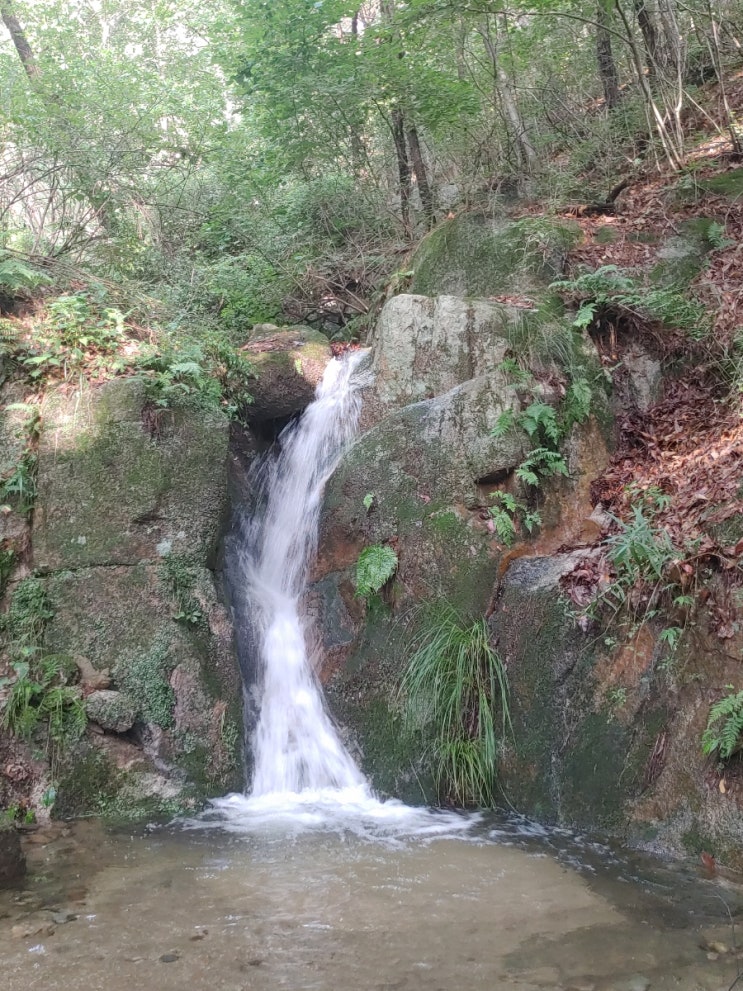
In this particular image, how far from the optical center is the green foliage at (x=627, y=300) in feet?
24.6

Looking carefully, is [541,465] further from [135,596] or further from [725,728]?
[135,596]

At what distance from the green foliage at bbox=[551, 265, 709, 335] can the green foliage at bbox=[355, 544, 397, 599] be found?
125 inches

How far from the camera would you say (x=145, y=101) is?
39.4ft

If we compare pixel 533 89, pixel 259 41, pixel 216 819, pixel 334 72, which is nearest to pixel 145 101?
pixel 259 41

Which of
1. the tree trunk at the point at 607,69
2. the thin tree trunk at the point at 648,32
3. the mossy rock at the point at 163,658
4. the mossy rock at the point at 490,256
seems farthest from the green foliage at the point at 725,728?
the tree trunk at the point at 607,69

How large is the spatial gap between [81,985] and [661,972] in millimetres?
2389

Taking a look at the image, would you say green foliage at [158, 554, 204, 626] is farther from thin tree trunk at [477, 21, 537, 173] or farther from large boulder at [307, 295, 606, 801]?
thin tree trunk at [477, 21, 537, 173]

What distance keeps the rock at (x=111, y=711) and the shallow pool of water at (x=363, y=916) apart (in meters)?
1.01

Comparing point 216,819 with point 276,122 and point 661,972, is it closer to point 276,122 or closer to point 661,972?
point 661,972

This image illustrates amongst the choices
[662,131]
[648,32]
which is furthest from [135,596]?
[648,32]

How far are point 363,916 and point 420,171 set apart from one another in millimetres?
10411

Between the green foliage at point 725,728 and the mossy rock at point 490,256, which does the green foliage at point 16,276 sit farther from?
the green foliage at point 725,728

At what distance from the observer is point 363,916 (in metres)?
3.67

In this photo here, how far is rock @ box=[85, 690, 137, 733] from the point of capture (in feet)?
18.6
